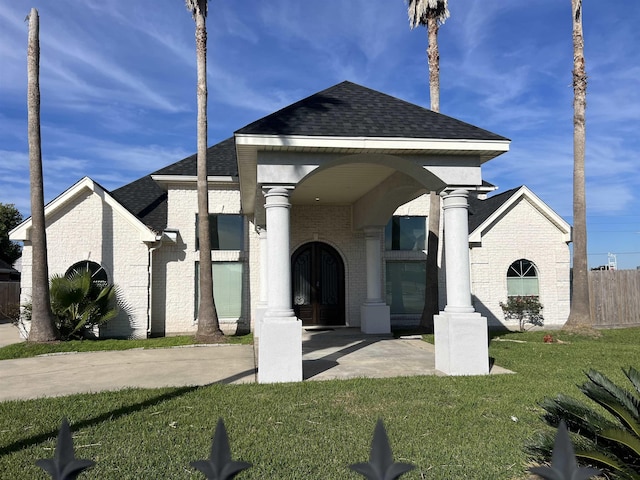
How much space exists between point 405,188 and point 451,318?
382cm

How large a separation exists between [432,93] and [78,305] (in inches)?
511

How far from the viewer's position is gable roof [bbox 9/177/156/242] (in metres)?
14.7

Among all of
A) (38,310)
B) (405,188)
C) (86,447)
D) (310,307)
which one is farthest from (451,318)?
(38,310)

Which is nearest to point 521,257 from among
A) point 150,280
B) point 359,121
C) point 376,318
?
point 376,318

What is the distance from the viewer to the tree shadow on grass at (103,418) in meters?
4.80

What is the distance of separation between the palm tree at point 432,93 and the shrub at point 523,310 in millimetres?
3283

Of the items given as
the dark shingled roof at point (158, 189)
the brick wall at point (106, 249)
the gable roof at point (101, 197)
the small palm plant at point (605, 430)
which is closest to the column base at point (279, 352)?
the small palm plant at point (605, 430)

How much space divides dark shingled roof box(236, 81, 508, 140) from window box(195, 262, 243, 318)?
8.24 meters

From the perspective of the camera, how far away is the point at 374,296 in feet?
47.9

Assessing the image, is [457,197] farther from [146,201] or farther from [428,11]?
→ [146,201]

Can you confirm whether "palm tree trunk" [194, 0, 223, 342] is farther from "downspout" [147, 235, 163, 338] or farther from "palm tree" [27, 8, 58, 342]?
"palm tree" [27, 8, 58, 342]

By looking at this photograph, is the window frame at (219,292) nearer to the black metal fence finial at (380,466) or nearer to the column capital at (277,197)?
the column capital at (277,197)

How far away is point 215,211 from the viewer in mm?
16406

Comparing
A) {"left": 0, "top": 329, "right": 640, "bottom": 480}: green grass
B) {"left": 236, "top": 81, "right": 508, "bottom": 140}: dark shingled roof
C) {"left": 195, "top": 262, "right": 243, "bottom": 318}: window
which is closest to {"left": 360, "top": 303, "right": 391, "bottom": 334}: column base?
{"left": 195, "top": 262, "right": 243, "bottom": 318}: window
